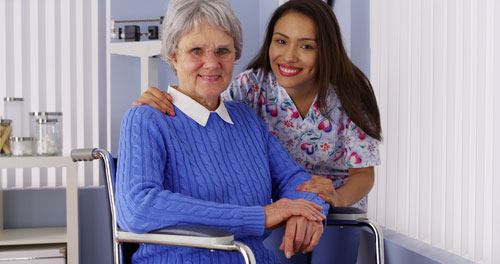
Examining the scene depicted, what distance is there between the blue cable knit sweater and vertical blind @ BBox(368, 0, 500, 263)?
45 centimetres

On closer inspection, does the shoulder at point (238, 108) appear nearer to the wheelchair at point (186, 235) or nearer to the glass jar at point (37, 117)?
the wheelchair at point (186, 235)

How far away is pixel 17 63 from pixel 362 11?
2.25 m

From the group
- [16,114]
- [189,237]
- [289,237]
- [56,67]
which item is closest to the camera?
[189,237]

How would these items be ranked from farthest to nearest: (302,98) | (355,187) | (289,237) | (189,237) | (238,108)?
(302,98) < (355,187) < (238,108) < (289,237) < (189,237)

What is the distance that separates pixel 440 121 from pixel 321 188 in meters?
0.47

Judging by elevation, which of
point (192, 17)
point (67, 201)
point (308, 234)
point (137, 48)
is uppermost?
point (137, 48)

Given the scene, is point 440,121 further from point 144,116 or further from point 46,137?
point 46,137

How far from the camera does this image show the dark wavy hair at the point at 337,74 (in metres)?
1.81

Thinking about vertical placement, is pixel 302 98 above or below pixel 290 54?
below

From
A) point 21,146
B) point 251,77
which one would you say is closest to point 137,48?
point 21,146

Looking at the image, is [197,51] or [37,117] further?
[37,117]

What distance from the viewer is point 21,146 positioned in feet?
9.93

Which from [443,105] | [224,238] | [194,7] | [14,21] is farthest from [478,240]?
[14,21]

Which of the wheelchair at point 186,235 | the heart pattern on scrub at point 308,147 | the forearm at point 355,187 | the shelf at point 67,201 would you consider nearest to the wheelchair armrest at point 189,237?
the wheelchair at point 186,235
